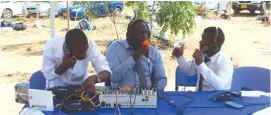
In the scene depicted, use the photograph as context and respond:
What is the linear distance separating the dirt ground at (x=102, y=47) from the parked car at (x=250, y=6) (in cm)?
162

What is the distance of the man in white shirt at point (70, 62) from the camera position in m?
3.51

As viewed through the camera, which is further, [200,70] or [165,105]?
[200,70]

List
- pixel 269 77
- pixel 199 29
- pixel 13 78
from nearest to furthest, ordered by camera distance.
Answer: pixel 269 77
pixel 13 78
pixel 199 29

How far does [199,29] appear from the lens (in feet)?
49.2

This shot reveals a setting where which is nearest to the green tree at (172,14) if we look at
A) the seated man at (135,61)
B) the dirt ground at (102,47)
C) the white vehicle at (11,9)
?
the dirt ground at (102,47)

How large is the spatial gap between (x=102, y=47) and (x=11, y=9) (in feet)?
30.0

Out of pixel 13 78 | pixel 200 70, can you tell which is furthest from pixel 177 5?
pixel 200 70

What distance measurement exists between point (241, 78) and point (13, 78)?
4.63 metres

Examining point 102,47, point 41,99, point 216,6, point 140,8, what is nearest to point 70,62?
point 41,99

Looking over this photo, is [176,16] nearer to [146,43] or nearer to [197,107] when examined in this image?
[146,43]

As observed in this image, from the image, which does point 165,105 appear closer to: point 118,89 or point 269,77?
point 118,89

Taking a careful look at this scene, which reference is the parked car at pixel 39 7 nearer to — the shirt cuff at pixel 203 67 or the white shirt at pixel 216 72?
the white shirt at pixel 216 72

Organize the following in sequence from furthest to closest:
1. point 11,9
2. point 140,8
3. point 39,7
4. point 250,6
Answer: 1. point 250,6
2. point 39,7
3. point 11,9
4. point 140,8

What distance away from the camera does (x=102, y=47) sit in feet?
35.7
